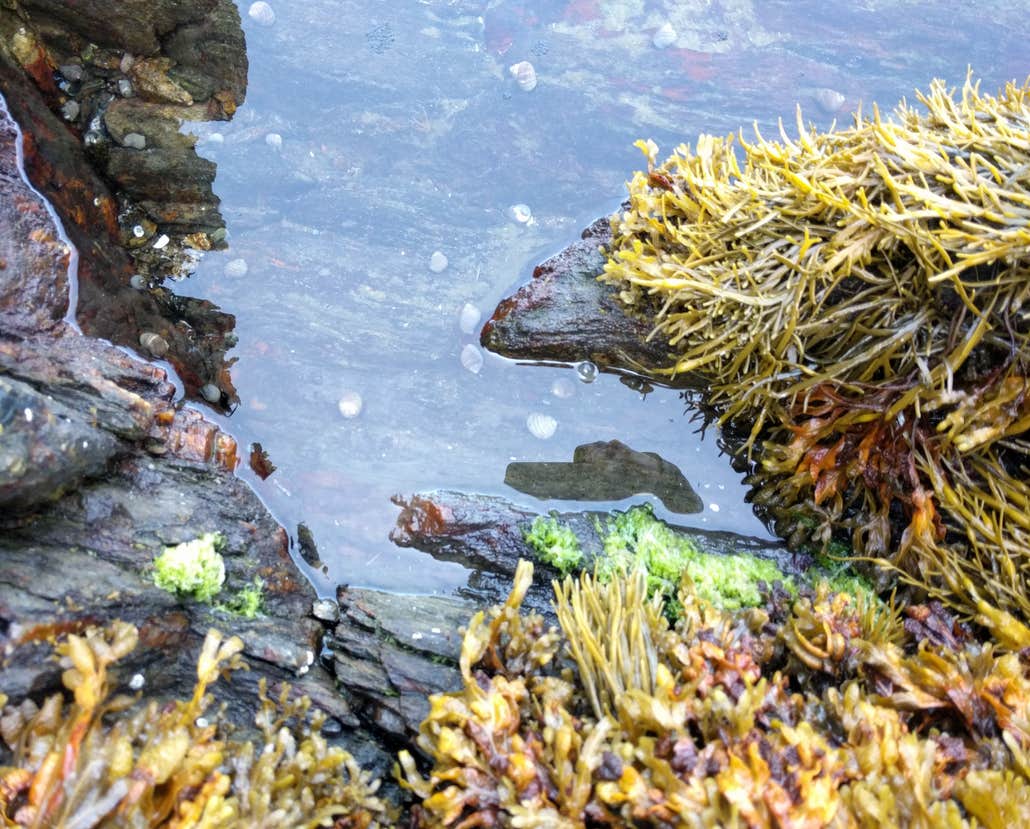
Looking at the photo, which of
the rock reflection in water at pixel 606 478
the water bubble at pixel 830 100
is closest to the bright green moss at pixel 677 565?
the rock reflection in water at pixel 606 478

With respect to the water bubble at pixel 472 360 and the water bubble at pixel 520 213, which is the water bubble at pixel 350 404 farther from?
the water bubble at pixel 520 213

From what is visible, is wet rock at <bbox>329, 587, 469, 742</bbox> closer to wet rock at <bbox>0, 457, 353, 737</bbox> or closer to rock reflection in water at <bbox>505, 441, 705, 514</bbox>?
wet rock at <bbox>0, 457, 353, 737</bbox>

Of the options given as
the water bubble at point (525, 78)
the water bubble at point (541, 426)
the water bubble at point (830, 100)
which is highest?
the water bubble at point (830, 100)

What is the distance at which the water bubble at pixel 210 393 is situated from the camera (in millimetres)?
3080

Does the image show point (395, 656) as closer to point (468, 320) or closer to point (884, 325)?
point (468, 320)

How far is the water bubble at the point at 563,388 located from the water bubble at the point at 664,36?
238 centimetres

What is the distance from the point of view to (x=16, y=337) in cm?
252

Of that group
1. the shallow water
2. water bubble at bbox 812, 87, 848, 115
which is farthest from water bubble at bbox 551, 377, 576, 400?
water bubble at bbox 812, 87, 848, 115

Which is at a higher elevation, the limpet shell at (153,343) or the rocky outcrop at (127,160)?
the rocky outcrop at (127,160)

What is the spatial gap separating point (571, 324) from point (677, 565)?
3.97 feet

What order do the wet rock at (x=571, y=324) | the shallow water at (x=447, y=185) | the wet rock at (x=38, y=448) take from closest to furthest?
the wet rock at (x=38, y=448)
the shallow water at (x=447, y=185)
the wet rock at (x=571, y=324)

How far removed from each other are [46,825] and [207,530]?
3.41 ft

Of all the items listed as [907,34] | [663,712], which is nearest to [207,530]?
[663,712]

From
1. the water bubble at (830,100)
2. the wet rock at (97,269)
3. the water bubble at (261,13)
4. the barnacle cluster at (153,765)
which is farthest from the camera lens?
the water bubble at (830,100)
